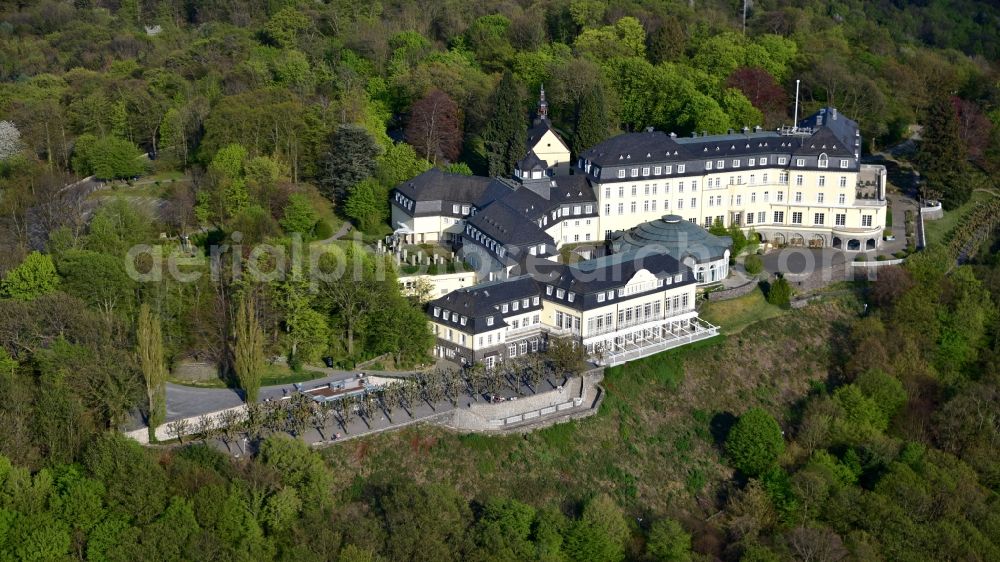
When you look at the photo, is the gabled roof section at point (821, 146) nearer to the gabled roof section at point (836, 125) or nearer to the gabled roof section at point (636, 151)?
the gabled roof section at point (836, 125)

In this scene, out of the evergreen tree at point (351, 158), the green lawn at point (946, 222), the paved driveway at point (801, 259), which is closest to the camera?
the paved driveway at point (801, 259)

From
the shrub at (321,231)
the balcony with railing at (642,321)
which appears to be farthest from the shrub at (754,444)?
the shrub at (321,231)

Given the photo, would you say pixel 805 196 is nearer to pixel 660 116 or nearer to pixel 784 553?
pixel 660 116

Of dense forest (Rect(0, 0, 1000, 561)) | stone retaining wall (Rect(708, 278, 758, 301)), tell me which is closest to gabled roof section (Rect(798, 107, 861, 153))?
dense forest (Rect(0, 0, 1000, 561))

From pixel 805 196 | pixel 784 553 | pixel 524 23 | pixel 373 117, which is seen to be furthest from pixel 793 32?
pixel 784 553

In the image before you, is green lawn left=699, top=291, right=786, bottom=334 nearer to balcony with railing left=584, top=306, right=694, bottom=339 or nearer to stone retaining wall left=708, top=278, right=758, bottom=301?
stone retaining wall left=708, top=278, right=758, bottom=301
